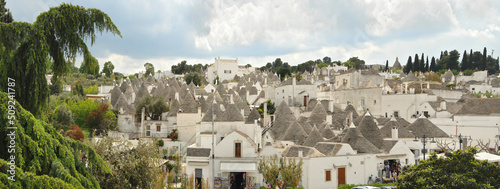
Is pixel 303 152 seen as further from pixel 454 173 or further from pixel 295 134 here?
pixel 454 173

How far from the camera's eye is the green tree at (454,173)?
18.7m

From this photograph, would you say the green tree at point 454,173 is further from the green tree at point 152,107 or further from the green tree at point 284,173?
the green tree at point 152,107

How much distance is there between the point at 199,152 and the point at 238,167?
9.59 feet

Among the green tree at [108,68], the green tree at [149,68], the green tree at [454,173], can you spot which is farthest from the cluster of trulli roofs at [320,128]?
the green tree at [149,68]

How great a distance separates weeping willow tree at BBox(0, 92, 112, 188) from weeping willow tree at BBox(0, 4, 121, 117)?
216cm

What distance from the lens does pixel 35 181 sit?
926cm

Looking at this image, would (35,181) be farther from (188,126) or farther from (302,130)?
(188,126)

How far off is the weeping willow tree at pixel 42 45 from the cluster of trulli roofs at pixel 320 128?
16.8 meters

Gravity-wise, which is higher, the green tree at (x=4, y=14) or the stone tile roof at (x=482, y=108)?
the green tree at (x=4, y=14)

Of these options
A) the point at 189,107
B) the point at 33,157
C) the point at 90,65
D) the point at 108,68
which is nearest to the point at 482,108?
the point at 189,107

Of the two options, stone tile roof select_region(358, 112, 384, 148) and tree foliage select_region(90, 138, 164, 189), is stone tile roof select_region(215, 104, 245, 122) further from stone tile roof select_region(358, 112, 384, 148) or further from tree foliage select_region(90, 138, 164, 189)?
tree foliage select_region(90, 138, 164, 189)

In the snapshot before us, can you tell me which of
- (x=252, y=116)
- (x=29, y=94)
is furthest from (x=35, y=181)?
(x=252, y=116)

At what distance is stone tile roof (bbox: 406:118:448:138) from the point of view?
127 ft

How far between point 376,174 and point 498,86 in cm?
6233
